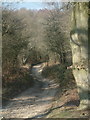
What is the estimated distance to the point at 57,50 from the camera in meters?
39.5

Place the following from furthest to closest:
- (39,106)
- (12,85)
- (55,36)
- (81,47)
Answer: (55,36) < (12,85) < (39,106) < (81,47)

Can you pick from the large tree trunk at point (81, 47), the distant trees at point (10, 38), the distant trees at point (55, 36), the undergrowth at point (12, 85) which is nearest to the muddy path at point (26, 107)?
the undergrowth at point (12, 85)

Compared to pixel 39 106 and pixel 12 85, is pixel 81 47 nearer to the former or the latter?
pixel 39 106

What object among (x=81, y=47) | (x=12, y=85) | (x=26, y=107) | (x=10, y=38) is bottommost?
(x=26, y=107)

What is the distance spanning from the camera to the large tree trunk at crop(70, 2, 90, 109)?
833 centimetres

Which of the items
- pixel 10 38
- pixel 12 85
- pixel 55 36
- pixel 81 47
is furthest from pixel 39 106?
pixel 55 36

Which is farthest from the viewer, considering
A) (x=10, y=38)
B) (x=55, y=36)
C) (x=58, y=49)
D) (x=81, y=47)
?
(x=58, y=49)

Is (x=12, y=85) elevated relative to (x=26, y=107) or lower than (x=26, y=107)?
elevated

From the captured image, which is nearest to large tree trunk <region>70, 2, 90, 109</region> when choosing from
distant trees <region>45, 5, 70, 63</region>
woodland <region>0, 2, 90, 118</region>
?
woodland <region>0, 2, 90, 118</region>

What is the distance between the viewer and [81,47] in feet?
27.8

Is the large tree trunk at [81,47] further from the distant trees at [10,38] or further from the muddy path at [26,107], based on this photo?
the distant trees at [10,38]

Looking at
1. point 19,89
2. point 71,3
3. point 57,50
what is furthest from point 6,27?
point 71,3

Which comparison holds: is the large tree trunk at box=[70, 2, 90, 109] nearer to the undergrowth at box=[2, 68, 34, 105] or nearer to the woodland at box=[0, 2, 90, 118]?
the woodland at box=[0, 2, 90, 118]

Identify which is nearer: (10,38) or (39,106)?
(39,106)
